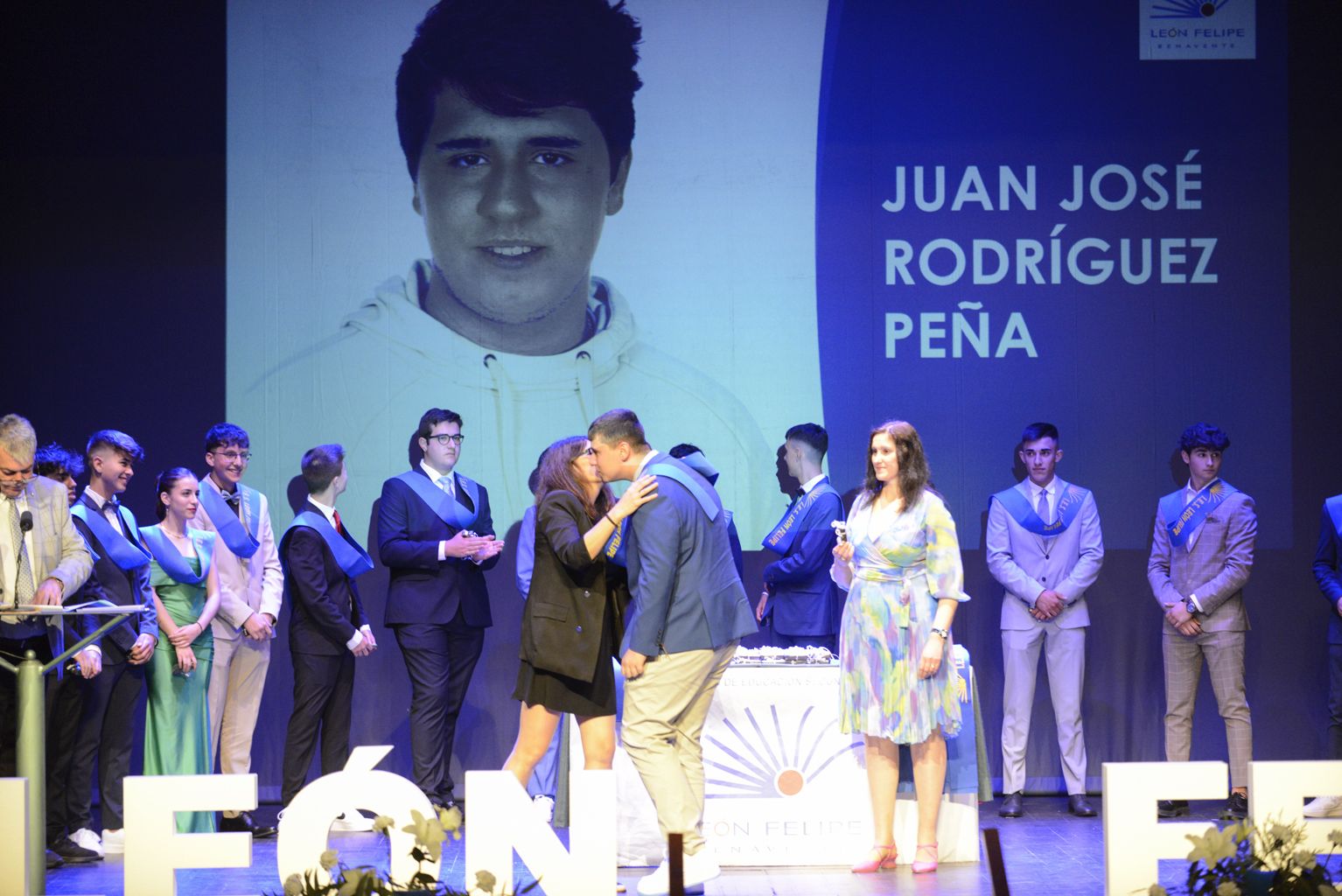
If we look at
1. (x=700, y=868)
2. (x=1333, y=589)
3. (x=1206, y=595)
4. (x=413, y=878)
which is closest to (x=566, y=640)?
(x=700, y=868)

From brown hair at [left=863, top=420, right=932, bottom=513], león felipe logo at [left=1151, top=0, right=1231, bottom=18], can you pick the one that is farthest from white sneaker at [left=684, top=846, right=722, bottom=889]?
león felipe logo at [left=1151, top=0, right=1231, bottom=18]

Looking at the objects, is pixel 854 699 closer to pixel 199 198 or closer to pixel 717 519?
pixel 717 519

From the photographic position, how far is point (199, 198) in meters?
7.23

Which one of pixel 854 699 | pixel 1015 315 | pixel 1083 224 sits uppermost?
pixel 1083 224

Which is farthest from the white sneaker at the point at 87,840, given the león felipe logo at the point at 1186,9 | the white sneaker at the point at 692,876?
the león felipe logo at the point at 1186,9

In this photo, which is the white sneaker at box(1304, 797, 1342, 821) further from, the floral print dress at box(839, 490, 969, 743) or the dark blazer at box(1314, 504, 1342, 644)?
the floral print dress at box(839, 490, 969, 743)

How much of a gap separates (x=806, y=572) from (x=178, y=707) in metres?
2.67

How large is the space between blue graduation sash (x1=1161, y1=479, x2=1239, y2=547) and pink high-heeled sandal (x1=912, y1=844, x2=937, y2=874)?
2.32 m

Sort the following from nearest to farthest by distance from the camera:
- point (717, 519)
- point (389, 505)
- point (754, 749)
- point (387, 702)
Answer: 1. point (717, 519)
2. point (754, 749)
3. point (389, 505)
4. point (387, 702)

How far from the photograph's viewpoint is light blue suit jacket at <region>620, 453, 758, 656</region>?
15.5 feet

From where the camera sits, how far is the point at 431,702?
641 centimetres

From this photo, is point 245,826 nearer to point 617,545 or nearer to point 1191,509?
point 617,545

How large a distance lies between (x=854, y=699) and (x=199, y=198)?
414 cm

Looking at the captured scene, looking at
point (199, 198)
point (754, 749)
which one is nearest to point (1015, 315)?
point (754, 749)
